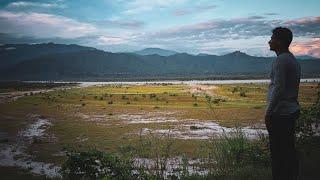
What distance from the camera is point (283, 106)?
6051 millimetres

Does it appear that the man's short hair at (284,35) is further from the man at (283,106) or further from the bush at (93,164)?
the bush at (93,164)

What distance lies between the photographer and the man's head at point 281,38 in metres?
6.29

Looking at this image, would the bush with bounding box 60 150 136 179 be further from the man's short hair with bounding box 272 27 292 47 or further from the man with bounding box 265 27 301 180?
the man's short hair with bounding box 272 27 292 47

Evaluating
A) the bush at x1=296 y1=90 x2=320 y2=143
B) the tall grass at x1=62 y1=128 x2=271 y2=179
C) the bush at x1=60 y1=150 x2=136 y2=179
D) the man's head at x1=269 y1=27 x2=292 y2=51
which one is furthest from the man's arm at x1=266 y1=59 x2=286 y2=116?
the bush at x1=296 y1=90 x2=320 y2=143

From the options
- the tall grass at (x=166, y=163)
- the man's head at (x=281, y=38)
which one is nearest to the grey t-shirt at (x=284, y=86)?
the man's head at (x=281, y=38)

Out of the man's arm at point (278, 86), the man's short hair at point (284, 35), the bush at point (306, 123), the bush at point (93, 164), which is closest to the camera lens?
the man's arm at point (278, 86)

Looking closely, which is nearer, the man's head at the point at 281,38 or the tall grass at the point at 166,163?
the man's head at the point at 281,38

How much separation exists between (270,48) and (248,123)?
24952mm

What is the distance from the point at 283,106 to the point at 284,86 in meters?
0.32

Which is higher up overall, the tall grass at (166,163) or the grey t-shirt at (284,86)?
the grey t-shirt at (284,86)

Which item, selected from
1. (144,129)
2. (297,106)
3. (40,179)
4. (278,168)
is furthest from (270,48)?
(144,129)

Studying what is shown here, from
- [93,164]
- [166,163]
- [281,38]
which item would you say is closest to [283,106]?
[281,38]

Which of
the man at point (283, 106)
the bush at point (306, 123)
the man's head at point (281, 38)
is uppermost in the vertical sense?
the man's head at point (281, 38)

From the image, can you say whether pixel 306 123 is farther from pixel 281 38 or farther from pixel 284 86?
pixel 284 86
